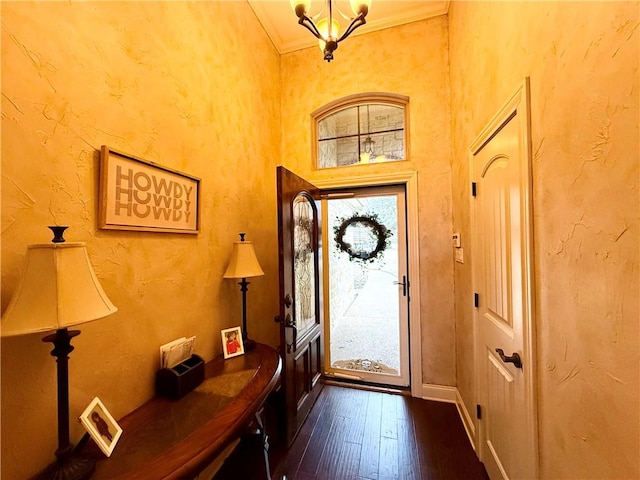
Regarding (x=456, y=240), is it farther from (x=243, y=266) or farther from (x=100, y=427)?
(x=100, y=427)

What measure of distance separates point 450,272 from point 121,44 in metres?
2.70

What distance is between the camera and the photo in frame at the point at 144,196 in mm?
1022

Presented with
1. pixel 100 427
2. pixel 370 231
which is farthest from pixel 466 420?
pixel 100 427

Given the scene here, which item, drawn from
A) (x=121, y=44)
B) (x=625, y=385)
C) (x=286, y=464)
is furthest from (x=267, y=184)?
(x=625, y=385)

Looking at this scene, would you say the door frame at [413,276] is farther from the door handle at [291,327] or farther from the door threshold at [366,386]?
the door handle at [291,327]

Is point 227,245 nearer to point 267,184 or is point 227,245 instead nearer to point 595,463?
point 267,184

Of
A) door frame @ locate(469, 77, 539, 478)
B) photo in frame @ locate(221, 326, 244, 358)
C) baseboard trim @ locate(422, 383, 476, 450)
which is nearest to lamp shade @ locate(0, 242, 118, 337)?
photo in frame @ locate(221, 326, 244, 358)

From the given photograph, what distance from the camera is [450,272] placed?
2.34m

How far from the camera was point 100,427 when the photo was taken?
0.83 meters

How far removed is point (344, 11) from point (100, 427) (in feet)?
11.0

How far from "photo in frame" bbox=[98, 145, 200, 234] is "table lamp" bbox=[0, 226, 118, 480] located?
34 cm

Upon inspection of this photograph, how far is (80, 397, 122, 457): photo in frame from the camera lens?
0.79 metres

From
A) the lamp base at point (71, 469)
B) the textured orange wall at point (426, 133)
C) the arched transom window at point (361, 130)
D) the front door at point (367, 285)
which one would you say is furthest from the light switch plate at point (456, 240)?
the lamp base at point (71, 469)

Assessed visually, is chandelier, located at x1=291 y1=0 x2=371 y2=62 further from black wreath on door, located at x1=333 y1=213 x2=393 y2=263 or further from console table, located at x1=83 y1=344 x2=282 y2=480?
console table, located at x1=83 y1=344 x2=282 y2=480
